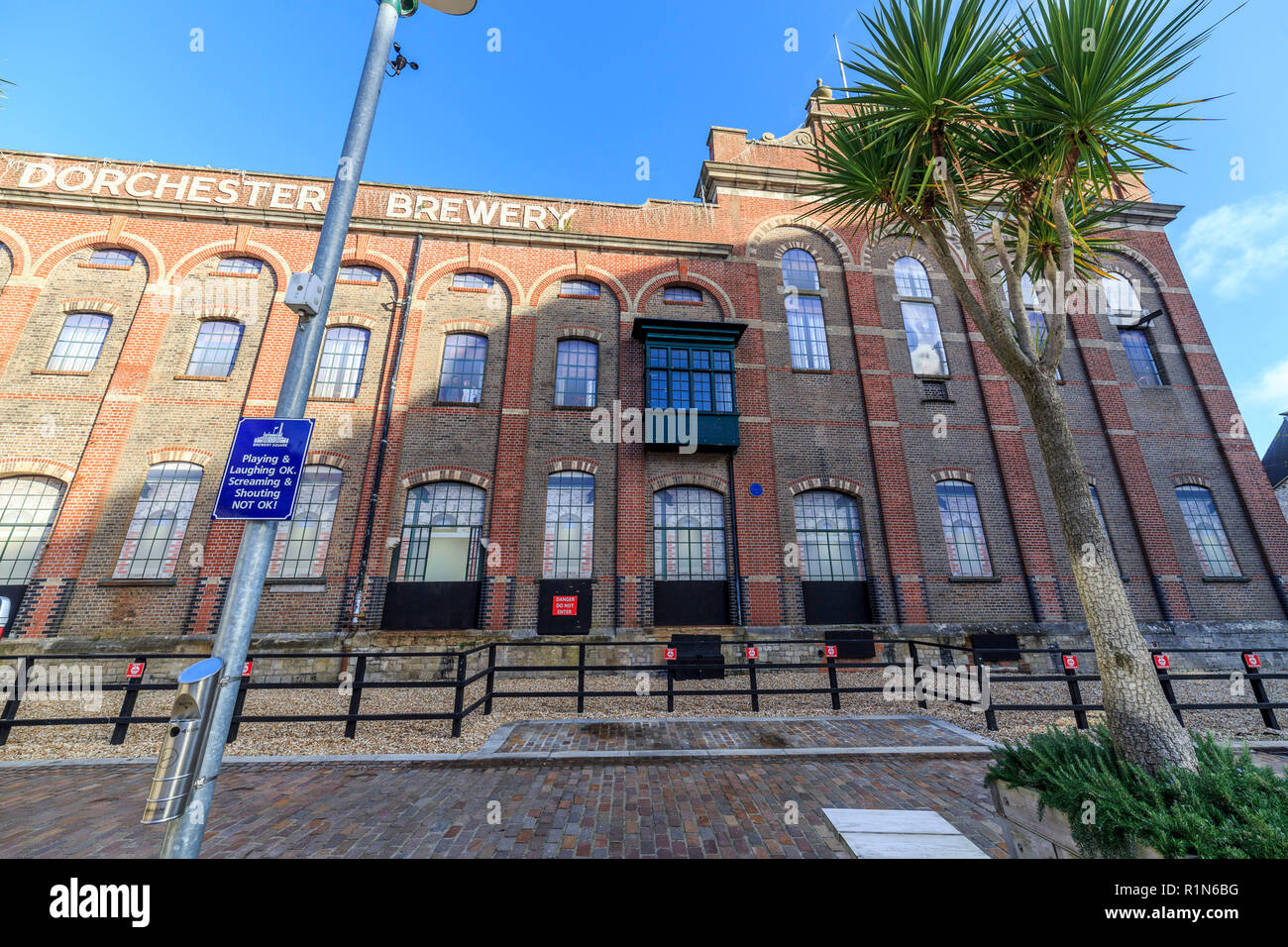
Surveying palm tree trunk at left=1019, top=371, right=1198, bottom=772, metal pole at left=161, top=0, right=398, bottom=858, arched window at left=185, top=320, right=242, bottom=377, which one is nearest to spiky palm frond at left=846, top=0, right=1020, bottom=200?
palm tree trunk at left=1019, top=371, right=1198, bottom=772

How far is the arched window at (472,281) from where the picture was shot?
14.5 meters

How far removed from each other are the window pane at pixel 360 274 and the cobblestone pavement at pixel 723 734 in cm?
1356

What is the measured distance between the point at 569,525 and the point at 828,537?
7.24m

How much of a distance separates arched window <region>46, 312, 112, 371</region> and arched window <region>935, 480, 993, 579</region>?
2400cm

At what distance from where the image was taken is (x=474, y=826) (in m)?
4.18

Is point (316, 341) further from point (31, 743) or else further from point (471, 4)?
point (31, 743)

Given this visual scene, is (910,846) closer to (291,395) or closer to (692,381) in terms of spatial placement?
(291,395)

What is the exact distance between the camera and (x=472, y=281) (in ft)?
48.3

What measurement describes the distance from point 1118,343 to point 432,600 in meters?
23.5

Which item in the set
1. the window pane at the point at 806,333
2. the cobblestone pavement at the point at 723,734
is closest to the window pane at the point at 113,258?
the cobblestone pavement at the point at 723,734

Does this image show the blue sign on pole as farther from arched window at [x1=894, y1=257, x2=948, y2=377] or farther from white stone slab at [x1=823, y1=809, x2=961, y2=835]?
arched window at [x1=894, y1=257, x2=948, y2=377]

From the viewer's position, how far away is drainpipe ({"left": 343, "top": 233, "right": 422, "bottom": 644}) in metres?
11.6

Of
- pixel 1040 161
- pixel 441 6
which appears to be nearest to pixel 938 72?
pixel 1040 161

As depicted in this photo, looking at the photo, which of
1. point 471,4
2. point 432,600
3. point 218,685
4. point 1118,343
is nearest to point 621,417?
point 432,600
